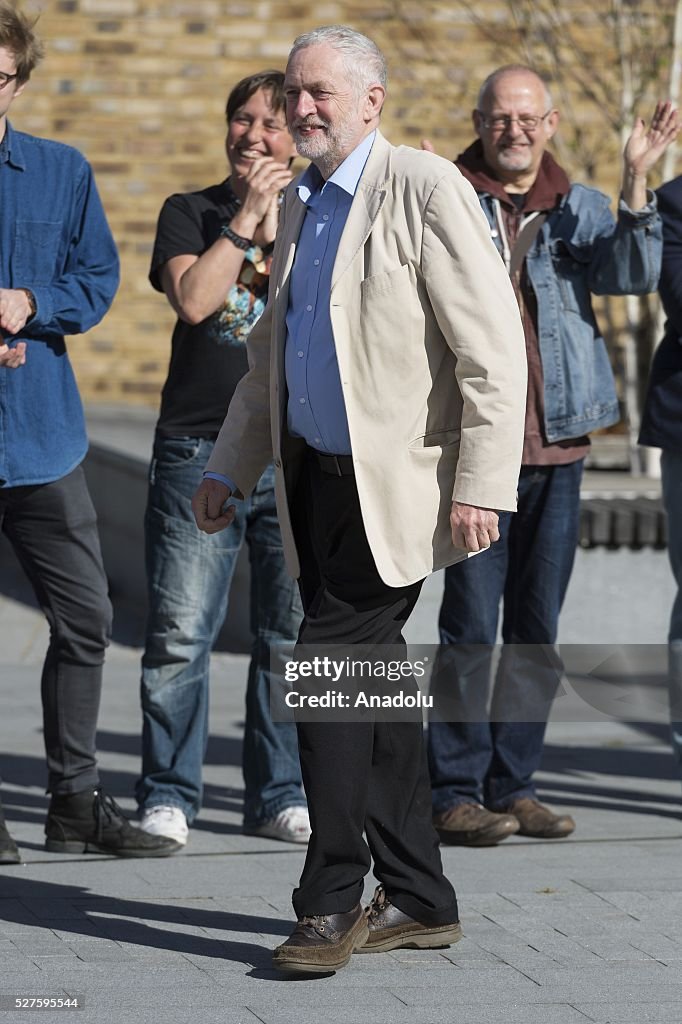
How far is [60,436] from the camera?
4.74 metres

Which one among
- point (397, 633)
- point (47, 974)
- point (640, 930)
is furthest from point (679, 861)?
point (47, 974)

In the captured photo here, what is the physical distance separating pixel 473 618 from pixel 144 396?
19.7 feet

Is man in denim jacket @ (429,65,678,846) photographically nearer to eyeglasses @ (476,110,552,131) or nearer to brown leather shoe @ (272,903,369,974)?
eyeglasses @ (476,110,552,131)

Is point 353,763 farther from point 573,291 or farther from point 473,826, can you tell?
point 573,291

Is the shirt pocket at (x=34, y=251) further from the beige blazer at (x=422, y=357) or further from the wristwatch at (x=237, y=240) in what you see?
the beige blazer at (x=422, y=357)

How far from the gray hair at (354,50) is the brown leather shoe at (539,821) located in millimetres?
2224

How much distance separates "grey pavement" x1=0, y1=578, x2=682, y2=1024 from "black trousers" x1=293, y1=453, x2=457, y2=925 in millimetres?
181

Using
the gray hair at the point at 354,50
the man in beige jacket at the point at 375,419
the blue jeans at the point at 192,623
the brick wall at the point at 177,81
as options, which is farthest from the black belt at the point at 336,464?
the brick wall at the point at 177,81

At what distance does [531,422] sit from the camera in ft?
16.7

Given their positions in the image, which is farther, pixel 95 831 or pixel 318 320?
pixel 95 831

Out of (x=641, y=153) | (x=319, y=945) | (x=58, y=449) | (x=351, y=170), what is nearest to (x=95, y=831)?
(x=58, y=449)

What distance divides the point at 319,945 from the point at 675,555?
194 centimetres

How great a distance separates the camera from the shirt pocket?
4.67m

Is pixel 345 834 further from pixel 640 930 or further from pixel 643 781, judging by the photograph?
pixel 643 781
